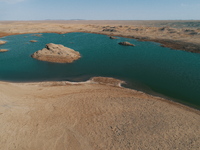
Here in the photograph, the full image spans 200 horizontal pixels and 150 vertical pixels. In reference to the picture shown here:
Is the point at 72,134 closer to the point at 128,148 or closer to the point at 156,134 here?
the point at 128,148

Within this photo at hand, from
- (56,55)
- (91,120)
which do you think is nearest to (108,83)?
(91,120)

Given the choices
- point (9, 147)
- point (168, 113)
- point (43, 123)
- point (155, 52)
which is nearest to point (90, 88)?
point (43, 123)

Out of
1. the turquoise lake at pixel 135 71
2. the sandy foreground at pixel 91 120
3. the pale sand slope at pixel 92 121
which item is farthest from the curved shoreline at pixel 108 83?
the turquoise lake at pixel 135 71

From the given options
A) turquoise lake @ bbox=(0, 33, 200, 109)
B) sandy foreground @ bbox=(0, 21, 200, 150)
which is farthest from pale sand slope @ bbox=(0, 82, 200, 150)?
turquoise lake @ bbox=(0, 33, 200, 109)

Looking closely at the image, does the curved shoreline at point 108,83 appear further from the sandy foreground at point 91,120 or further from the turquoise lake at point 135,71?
the turquoise lake at point 135,71

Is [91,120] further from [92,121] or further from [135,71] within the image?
[135,71]

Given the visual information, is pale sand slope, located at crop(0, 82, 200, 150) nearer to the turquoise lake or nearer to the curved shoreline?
the curved shoreline

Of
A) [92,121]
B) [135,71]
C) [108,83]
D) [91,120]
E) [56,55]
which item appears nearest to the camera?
[92,121]
